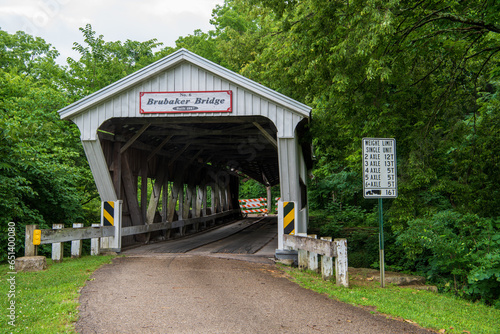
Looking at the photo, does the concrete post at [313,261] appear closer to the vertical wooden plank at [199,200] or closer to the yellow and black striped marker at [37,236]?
the yellow and black striped marker at [37,236]

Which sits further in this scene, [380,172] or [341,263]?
[380,172]

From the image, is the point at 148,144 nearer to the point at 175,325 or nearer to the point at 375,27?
the point at 375,27

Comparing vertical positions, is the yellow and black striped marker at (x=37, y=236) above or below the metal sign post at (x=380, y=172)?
below

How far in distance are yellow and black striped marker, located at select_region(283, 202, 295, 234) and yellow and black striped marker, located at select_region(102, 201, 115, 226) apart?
12.5 feet

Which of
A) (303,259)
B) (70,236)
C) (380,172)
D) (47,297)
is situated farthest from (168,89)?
(47,297)

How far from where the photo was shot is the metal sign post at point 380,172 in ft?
23.3

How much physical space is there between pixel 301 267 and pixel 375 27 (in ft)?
14.5

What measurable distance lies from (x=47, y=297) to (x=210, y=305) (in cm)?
200

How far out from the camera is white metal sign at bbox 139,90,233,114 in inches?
360

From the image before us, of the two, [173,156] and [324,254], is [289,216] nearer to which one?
[324,254]

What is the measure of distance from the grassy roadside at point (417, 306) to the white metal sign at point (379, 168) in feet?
5.02

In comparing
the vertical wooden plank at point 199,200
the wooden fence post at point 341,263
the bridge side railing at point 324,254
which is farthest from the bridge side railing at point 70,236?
the vertical wooden plank at point 199,200

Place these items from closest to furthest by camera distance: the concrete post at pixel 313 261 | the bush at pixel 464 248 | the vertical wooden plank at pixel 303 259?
the bush at pixel 464 248 < the concrete post at pixel 313 261 < the vertical wooden plank at pixel 303 259

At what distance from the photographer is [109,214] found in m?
9.77
